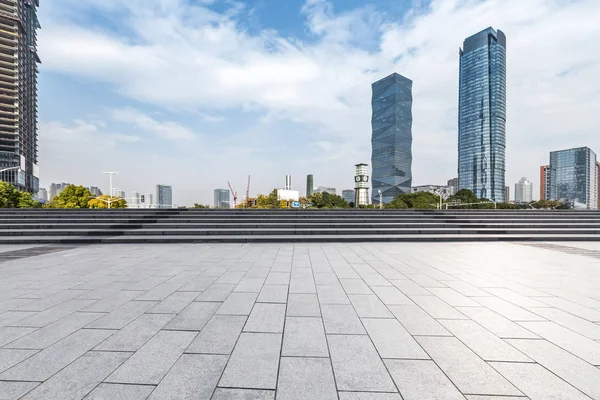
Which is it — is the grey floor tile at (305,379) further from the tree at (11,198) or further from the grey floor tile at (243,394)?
the tree at (11,198)

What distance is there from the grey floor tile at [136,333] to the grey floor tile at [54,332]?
689mm

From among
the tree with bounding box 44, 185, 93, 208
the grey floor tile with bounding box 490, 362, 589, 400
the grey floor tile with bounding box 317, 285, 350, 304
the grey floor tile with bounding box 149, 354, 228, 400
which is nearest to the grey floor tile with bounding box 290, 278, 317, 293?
the grey floor tile with bounding box 317, 285, 350, 304

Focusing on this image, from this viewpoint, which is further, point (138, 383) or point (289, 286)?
point (289, 286)

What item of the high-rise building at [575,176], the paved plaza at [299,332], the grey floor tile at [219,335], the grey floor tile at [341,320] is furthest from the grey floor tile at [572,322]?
the high-rise building at [575,176]

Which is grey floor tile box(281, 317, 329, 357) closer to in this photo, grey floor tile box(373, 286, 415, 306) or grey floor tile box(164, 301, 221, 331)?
grey floor tile box(164, 301, 221, 331)

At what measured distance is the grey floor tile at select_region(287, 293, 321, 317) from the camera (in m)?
4.38

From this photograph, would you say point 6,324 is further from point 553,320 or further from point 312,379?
point 553,320

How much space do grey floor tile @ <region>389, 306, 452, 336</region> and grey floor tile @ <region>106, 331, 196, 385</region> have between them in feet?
10.1

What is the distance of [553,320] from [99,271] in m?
9.71

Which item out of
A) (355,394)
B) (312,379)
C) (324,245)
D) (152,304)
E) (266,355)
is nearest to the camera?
(355,394)

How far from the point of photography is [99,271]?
7.14 metres

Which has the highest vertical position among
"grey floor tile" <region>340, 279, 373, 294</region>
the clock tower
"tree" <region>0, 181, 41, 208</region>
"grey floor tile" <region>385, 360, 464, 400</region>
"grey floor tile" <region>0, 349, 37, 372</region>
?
the clock tower

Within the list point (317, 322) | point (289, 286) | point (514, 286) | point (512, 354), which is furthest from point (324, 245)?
point (512, 354)

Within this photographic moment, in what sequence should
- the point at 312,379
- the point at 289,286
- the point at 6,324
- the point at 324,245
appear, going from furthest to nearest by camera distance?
1. the point at 324,245
2. the point at 289,286
3. the point at 6,324
4. the point at 312,379
